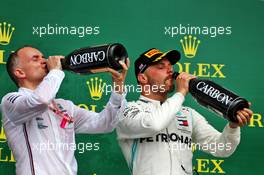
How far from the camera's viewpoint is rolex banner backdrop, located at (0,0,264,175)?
105 inches

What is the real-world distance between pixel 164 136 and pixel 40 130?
0.48 m

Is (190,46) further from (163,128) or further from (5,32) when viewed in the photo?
(5,32)

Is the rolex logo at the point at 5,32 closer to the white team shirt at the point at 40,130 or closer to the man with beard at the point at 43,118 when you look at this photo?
the man with beard at the point at 43,118

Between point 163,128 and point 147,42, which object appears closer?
point 163,128

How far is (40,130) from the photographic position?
7.41 ft

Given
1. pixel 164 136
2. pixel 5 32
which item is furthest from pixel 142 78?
pixel 5 32

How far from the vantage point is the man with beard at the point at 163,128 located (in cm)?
226

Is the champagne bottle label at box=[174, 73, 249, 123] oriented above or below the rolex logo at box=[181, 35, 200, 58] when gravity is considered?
below

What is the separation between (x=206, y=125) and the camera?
2498 millimetres

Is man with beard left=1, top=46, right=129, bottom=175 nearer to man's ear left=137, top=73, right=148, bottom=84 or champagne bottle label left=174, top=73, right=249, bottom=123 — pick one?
man's ear left=137, top=73, right=148, bottom=84

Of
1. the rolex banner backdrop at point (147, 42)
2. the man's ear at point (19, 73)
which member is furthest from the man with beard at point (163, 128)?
the man's ear at point (19, 73)

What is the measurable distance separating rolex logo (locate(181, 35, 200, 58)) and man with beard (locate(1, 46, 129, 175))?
1.72 feet

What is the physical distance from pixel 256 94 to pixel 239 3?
425 mm

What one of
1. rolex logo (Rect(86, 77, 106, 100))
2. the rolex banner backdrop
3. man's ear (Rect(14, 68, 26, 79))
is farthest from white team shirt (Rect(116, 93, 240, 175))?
man's ear (Rect(14, 68, 26, 79))
